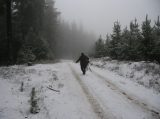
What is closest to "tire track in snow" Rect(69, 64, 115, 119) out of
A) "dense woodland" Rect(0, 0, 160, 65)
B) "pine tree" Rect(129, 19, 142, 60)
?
"dense woodland" Rect(0, 0, 160, 65)

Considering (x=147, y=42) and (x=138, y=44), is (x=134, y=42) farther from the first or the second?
(x=147, y=42)

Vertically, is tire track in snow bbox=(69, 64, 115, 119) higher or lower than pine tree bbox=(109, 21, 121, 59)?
lower

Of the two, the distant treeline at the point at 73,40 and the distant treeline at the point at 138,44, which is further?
the distant treeline at the point at 73,40

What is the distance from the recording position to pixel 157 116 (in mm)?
7668

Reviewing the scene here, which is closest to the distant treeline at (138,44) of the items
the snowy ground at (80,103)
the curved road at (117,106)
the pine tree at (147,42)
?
the pine tree at (147,42)

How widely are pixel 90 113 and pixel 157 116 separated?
256 centimetres

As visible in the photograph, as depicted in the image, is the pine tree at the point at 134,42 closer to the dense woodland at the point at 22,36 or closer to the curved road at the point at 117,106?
the dense woodland at the point at 22,36

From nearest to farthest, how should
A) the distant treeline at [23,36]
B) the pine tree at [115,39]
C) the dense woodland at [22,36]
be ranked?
the dense woodland at [22,36]
the distant treeline at [23,36]
the pine tree at [115,39]

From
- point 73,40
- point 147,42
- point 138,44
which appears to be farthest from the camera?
point 73,40

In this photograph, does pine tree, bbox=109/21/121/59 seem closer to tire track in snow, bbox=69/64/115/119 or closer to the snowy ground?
the snowy ground

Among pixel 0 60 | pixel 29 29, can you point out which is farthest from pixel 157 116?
pixel 29 29

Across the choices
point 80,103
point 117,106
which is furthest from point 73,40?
point 117,106

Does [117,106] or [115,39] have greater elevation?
[115,39]

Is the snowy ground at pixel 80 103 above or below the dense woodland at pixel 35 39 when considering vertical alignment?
below
